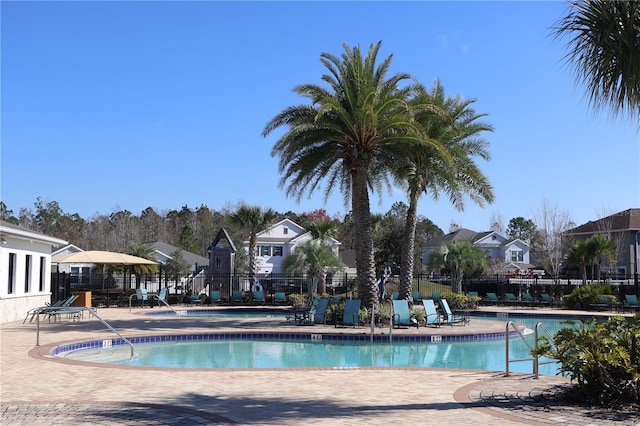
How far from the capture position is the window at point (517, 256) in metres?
69.8

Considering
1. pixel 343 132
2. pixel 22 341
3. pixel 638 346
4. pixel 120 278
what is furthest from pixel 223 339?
pixel 120 278

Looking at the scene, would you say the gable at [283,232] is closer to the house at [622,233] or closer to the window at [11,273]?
the house at [622,233]

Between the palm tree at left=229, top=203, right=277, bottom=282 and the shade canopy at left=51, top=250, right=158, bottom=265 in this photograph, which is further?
the palm tree at left=229, top=203, right=277, bottom=282

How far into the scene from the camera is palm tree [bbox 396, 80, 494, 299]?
985 inches

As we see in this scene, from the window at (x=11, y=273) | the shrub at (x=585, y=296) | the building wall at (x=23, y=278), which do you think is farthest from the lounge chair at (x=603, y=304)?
the window at (x=11, y=273)

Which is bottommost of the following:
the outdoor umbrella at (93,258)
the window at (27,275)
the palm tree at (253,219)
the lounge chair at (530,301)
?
the lounge chair at (530,301)

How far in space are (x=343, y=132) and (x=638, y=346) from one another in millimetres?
14256

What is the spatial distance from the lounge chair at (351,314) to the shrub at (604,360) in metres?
12.2

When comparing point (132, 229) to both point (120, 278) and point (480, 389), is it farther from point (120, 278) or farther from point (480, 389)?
point (480, 389)

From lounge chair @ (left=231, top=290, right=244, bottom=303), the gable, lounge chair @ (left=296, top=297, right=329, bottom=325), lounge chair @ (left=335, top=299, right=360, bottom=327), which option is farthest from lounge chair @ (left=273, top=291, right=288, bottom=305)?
the gable

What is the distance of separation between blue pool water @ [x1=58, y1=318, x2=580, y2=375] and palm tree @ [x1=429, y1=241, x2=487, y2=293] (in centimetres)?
1638

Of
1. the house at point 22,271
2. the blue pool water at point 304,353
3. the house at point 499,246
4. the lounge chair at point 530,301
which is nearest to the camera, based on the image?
the blue pool water at point 304,353

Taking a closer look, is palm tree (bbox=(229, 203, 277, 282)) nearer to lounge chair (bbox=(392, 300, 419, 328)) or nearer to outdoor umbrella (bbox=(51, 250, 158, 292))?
outdoor umbrella (bbox=(51, 250, 158, 292))

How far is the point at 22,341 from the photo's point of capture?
15711 millimetres
